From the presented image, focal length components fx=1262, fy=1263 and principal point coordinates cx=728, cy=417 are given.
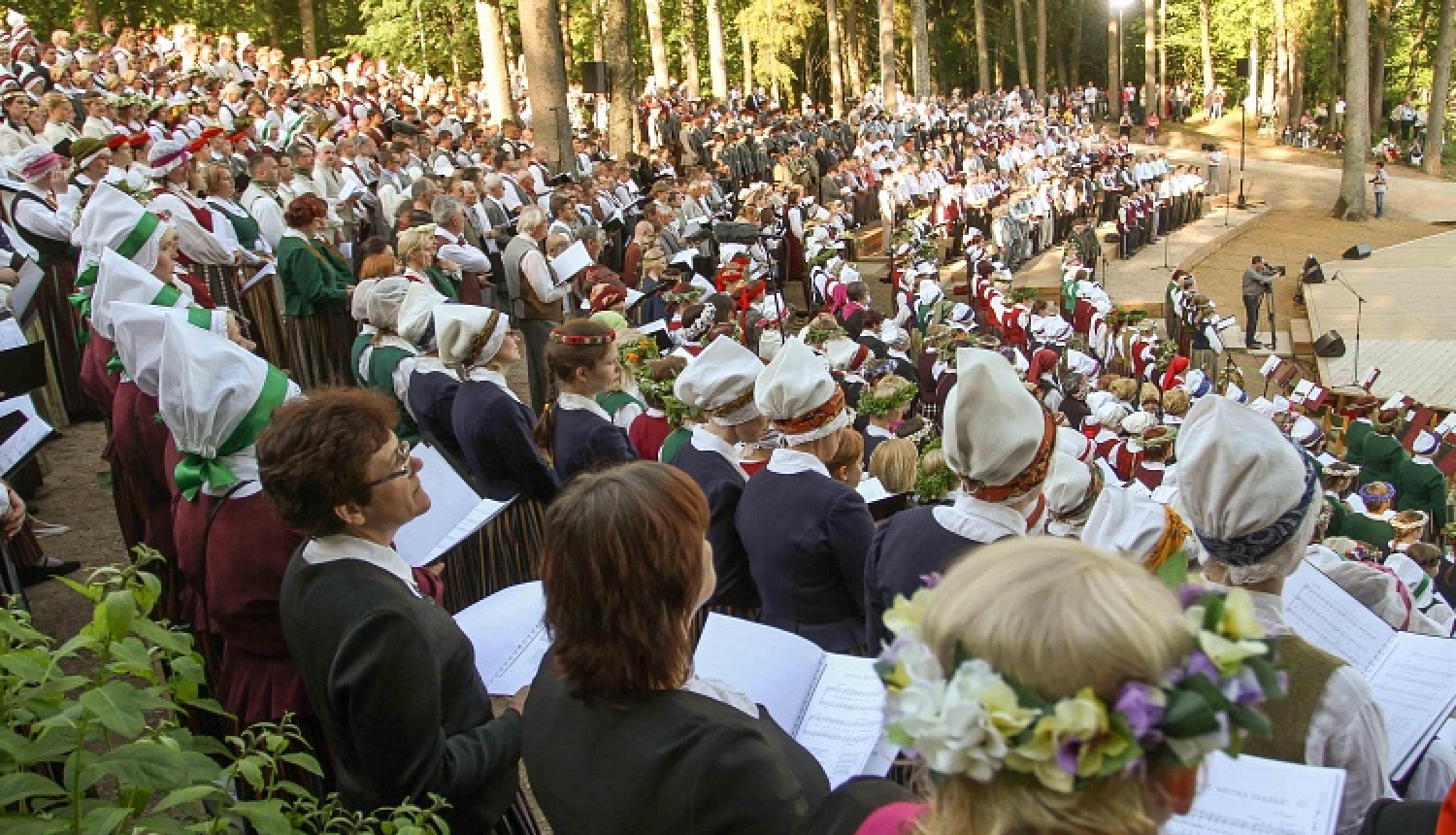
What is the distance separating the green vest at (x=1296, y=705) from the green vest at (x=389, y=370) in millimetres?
4744

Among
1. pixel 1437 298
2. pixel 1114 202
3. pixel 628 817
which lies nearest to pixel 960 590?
pixel 628 817

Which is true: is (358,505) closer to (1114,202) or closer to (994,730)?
(994,730)

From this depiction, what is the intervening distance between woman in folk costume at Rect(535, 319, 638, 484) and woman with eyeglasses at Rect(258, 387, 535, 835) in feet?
6.61

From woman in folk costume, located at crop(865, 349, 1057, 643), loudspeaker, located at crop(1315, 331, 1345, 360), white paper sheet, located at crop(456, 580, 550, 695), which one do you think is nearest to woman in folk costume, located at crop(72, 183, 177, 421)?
white paper sheet, located at crop(456, 580, 550, 695)

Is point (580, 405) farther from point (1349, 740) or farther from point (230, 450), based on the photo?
point (1349, 740)

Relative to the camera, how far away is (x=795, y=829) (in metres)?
2.00

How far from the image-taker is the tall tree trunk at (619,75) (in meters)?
21.3

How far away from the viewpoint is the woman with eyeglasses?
8.72ft

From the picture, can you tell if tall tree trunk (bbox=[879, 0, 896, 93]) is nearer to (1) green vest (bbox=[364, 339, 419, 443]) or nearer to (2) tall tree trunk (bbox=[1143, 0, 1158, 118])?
(2) tall tree trunk (bbox=[1143, 0, 1158, 118])

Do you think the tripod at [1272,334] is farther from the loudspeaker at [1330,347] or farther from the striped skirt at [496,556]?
the striped skirt at [496,556]

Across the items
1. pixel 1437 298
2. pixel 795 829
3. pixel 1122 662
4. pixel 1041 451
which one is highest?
pixel 1122 662

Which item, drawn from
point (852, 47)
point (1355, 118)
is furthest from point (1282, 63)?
point (852, 47)

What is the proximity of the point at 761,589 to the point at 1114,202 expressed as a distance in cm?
3012

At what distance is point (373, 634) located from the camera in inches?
105
